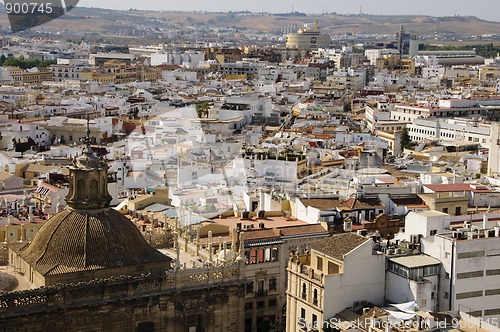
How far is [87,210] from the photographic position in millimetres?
24516

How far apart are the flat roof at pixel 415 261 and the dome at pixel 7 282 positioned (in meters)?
11.3

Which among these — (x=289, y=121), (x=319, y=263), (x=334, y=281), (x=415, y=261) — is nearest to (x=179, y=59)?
(x=289, y=121)

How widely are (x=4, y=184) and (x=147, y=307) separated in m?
24.1

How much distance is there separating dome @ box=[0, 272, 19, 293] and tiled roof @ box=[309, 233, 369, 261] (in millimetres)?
9670

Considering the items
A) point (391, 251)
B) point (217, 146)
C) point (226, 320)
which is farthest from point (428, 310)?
point (217, 146)

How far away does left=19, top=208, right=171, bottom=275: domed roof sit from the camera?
2370 centimetres

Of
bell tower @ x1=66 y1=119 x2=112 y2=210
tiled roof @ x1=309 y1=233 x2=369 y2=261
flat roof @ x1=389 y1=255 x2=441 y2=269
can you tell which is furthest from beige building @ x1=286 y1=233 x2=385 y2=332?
bell tower @ x1=66 y1=119 x2=112 y2=210

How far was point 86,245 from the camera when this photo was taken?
78.3 ft

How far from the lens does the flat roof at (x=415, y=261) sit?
93.0ft

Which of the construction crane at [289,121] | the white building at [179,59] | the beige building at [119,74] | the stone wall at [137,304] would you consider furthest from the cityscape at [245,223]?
the white building at [179,59]

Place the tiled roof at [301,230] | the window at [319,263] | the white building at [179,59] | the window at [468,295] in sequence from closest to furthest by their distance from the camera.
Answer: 1. the window at [468,295]
2. the window at [319,263]
3. the tiled roof at [301,230]
4. the white building at [179,59]

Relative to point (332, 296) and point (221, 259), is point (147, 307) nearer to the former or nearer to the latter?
point (221, 259)

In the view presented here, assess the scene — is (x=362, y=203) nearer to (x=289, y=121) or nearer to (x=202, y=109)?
(x=289, y=121)

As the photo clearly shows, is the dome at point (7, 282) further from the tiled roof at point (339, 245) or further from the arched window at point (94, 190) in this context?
the tiled roof at point (339, 245)
